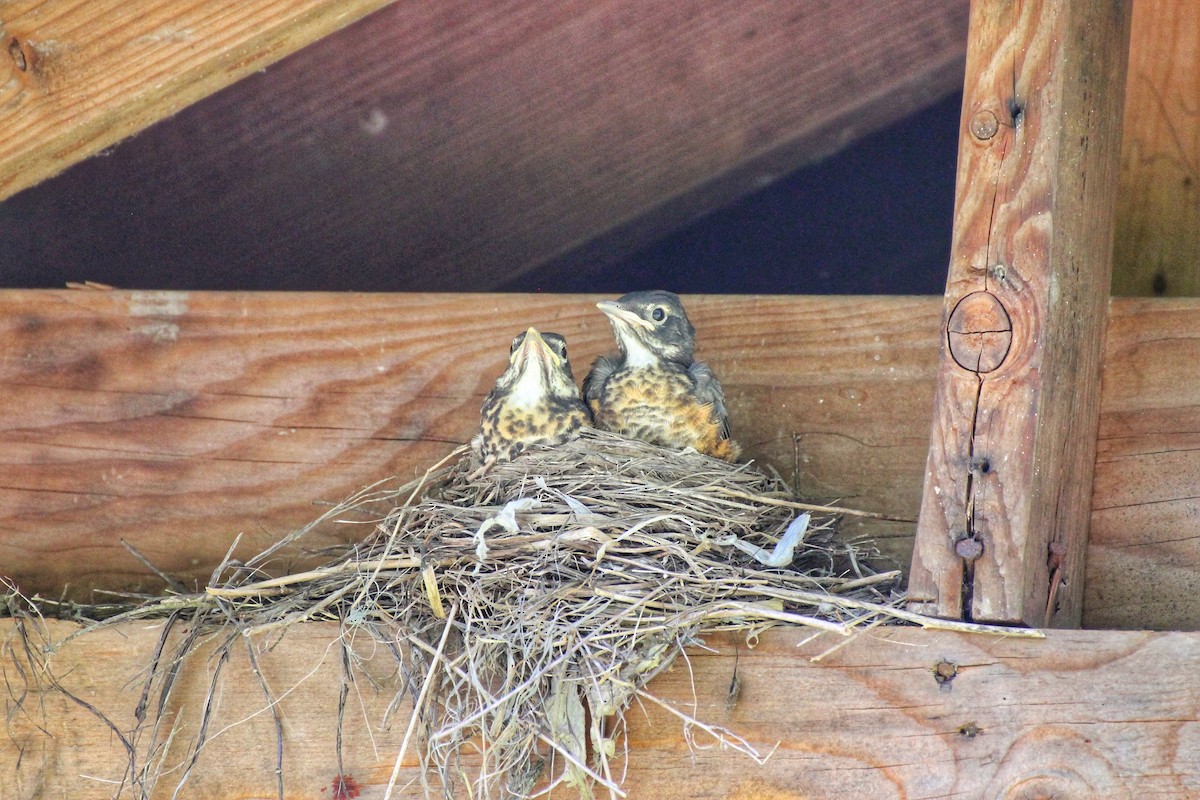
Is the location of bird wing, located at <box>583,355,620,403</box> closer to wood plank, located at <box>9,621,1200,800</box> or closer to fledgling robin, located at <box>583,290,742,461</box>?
fledgling robin, located at <box>583,290,742,461</box>

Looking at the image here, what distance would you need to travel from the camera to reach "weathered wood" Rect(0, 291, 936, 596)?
9.36ft

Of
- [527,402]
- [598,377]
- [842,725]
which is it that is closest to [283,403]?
[527,402]

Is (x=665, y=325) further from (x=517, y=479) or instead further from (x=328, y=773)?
(x=328, y=773)

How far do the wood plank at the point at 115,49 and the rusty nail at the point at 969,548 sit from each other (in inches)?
50.5

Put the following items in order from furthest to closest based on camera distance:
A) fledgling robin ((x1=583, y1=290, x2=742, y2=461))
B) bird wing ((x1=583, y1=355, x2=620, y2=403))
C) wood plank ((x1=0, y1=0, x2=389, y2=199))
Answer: bird wing ((x1=583, y1=355, x2=620, y2=403))
fledgling robin ((x1=583, y1=290, x2=742, y2=461))
wood plank ((x1=0, y1=0, x2=389, y2=199))

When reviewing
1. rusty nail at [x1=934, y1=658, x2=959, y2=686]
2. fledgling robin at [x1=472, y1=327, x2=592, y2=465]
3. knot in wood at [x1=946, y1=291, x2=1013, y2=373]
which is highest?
knot in wood at [x1=946, y1=291, x2=1013, y2=373]

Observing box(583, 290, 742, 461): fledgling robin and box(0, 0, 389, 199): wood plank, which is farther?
box(583, 290, 742, 461): fledgling robin

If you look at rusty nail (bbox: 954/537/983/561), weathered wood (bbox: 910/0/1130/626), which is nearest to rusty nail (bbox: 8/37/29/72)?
weathered wood (bbox: 910/0/1130/626)

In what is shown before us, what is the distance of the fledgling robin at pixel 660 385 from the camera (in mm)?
2873

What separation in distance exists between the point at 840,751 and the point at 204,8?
157cm

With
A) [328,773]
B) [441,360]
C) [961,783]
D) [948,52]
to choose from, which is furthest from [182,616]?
[948,52]

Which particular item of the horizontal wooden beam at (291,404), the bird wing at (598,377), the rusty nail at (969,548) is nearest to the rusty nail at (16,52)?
the horizontal wooden beam at (291,404)

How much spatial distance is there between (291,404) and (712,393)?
3.03ft

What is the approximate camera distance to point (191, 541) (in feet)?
9.46
